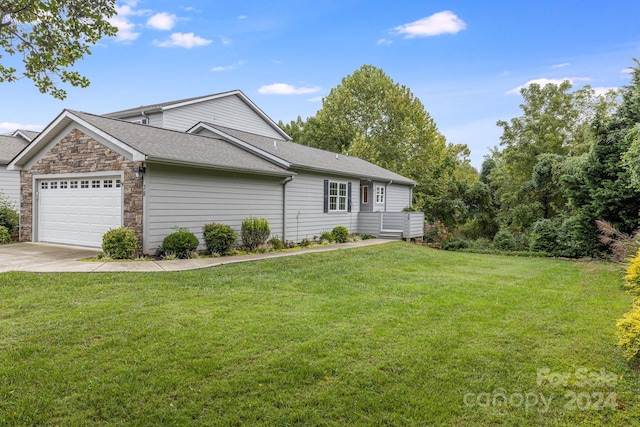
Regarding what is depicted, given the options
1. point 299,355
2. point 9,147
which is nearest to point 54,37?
point 299,355

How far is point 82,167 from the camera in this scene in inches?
445

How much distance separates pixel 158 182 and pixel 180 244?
1690 millimetres

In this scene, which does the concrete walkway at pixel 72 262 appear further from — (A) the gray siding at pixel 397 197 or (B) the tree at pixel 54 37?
(A) the gray siding at pixel 397 197

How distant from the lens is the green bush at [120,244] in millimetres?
9461

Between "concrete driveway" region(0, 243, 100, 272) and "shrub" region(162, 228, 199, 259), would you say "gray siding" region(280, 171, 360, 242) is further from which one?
"concrete driveway" region(0, 243, 100, 272)

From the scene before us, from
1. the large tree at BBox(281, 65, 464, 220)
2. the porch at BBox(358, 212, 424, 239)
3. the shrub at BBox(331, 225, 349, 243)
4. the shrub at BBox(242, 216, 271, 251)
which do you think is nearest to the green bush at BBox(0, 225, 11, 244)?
the shrub at BBox(242, 216, 271, 251)

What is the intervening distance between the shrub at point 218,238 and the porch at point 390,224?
26.9ft

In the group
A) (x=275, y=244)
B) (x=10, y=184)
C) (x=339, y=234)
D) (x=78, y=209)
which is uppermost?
(x=10, y=184)

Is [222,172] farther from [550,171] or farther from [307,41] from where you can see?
[550,171]

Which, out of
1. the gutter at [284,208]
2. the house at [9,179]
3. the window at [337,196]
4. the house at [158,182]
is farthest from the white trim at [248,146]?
the house at [9,179]

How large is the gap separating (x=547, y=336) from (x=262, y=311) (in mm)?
3823

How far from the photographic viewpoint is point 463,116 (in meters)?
25.0

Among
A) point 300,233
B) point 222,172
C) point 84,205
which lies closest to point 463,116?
point 300,233

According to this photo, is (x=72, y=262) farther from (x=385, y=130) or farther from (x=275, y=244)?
(x=385, y=130)
